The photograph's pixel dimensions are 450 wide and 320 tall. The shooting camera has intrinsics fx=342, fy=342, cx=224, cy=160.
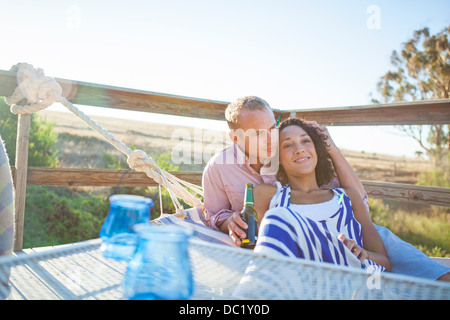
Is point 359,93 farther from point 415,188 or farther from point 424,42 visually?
point 415,188

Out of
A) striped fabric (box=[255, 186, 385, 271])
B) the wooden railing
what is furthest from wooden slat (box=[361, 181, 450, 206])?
striped fabric (box=[255, 186, 385, 271])

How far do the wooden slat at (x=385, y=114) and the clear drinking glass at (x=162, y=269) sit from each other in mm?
2179

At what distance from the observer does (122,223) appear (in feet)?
2.64

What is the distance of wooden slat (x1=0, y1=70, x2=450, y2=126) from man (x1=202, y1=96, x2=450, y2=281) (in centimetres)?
66

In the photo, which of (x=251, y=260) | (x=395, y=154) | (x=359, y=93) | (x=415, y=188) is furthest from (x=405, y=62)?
(x=251, y=260)

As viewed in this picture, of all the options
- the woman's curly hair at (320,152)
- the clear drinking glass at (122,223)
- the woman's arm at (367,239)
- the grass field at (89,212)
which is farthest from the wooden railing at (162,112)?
the clear drinking glass at (122,223)

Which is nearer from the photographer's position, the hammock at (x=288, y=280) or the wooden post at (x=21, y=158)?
the hammock at (x=288, y=280)

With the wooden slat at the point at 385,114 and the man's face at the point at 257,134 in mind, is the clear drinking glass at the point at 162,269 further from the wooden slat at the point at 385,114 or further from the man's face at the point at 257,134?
the wooden slat at the point at 385,114

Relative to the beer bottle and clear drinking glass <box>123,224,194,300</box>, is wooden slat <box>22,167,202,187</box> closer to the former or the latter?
the beer bottle

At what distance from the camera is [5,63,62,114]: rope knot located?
173 centimetres

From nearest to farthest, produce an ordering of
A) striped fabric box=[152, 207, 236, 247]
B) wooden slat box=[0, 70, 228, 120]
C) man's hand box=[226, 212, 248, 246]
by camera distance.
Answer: man's hand box=[226, 212, 248, 246] → striped fabric box=[152, 207, 236, 247] → wooden slat box=[0, 70, 228, 120]

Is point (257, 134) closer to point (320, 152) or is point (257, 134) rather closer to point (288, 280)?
point (320, 152)

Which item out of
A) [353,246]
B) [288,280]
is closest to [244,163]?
[353,246]

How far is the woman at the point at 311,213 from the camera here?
947 millimetres
